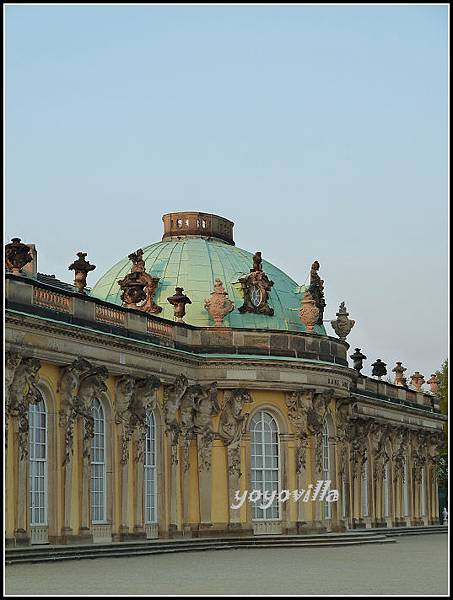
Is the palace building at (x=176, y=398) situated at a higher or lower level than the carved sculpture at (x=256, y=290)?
lower

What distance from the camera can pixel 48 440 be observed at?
35.5 meters

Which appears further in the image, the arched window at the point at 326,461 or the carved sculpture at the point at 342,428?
the carved sculpture at the point at 342,428

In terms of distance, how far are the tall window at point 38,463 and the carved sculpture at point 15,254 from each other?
3606 mm

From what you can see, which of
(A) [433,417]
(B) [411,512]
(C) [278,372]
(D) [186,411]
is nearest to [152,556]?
(D) [186,411]

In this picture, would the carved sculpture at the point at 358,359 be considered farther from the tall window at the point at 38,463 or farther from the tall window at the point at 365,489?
the tall window at the point at 38,463

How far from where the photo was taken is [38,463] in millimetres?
35125

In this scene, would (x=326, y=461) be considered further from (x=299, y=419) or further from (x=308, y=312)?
(x=308, y=312)

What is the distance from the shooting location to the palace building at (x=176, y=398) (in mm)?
35031

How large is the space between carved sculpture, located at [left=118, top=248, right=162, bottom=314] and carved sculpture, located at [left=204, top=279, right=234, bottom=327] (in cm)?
180

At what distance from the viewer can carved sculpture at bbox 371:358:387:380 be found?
215 ft

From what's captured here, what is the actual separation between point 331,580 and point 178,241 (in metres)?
26.3

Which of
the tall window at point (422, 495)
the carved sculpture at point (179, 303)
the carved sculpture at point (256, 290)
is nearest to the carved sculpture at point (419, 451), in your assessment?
the tall window at point (422, 495)

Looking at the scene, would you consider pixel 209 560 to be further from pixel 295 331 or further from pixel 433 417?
pixel 433 417

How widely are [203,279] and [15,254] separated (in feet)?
46.3
